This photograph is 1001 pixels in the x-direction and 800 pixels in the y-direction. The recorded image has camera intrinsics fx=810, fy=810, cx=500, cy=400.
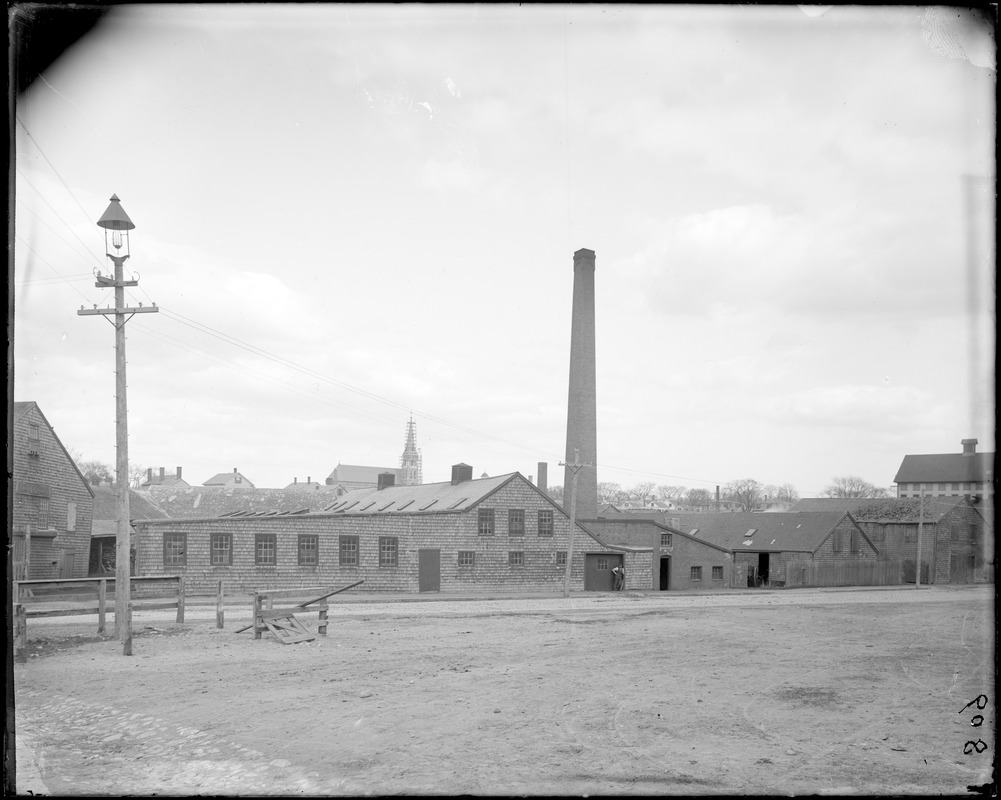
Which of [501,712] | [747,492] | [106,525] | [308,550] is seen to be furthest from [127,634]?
[747,492]

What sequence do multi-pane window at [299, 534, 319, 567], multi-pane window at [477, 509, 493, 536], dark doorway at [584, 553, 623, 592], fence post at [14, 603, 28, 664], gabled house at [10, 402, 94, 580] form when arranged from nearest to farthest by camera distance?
1. fence post at [14, 603, 28, 664]
2. gabled house at [10, 402, 94, 580]
3. multi-pane window at [299, 534, 319, 567]
4. multi-pane window at [477, 509, 493, 536]
5. dark doorway at [584, 553, 623, 592]

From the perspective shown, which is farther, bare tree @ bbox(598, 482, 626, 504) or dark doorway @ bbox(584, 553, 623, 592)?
bare tree @ bbox(598, 482, 626, 504)

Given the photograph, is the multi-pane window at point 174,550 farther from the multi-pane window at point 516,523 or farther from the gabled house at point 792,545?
the gabled house at point 792,545

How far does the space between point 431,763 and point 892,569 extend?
54.5m

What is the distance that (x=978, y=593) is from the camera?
41844 mm

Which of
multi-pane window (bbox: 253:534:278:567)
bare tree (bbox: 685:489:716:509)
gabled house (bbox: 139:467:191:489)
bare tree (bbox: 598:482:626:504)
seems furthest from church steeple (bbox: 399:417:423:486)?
multi-pane window (bbox: 253:534:278:567)

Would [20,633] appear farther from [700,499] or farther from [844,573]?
[700,499]

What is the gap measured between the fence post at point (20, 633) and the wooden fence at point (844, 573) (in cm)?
4594

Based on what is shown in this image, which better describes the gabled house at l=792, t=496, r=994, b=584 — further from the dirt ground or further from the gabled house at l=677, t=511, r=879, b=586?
the dirt ground

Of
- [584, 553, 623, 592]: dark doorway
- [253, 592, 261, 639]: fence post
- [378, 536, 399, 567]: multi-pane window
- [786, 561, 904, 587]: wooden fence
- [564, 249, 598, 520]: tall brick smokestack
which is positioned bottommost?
[786, 561, 904, 587]: wooden fence

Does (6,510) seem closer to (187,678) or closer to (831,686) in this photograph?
(187,678)

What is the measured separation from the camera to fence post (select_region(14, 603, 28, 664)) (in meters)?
14.8

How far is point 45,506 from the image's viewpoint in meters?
34.4

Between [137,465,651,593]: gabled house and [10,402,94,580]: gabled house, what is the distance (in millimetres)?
4341
